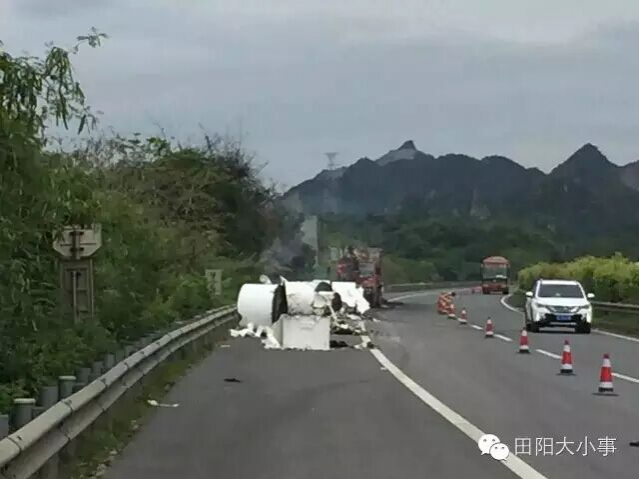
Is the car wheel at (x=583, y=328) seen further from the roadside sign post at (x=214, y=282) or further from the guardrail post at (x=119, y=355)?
the guardrail post at (x=119, y=355)

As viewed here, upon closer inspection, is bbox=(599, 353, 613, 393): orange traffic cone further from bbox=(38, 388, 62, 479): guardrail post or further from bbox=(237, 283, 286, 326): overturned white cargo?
bbox=(237, 283, 286, 326): overturned white cargo

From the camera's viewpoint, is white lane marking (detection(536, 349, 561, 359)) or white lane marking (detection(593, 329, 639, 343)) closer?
white lane marking (detection(536, 349, 561, 359))

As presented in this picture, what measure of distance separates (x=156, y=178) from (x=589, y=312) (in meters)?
18.3

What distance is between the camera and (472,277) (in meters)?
132

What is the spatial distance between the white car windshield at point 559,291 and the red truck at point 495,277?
5881 cm

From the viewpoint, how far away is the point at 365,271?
63.5m

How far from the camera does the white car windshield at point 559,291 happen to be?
39188mm

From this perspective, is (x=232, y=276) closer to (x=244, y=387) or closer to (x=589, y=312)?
(x=589, y=312)

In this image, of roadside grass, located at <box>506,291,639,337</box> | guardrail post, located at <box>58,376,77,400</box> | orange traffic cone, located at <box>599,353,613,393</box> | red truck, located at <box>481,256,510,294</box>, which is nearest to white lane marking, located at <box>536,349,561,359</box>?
orange traffic cone, located at <box>599,353,613,393</box>

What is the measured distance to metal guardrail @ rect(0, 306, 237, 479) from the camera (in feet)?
28.2

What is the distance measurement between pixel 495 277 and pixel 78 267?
83298mm

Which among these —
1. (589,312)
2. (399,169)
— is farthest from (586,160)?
(589,312)

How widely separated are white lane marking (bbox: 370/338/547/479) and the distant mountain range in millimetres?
109754

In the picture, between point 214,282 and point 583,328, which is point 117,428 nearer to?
point 583,328
